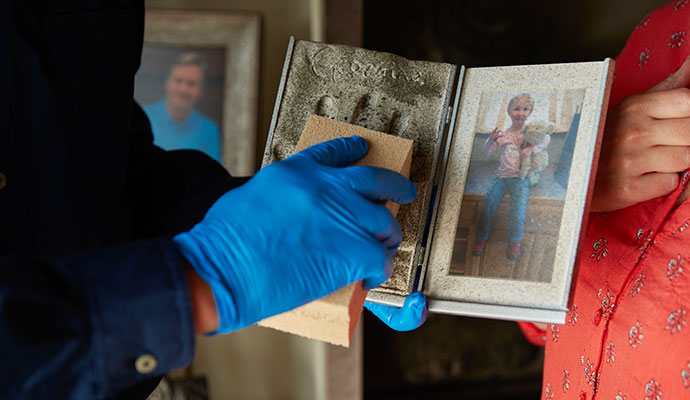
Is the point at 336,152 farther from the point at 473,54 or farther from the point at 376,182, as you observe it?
the point at 473,54

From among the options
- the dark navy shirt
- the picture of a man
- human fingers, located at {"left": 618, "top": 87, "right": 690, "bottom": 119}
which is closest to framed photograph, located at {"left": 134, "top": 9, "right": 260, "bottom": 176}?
the picture of a man

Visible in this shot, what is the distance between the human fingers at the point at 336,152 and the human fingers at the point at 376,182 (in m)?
0.05

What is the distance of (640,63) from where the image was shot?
1.06m

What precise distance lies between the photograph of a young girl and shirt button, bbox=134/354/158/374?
482 millimetres

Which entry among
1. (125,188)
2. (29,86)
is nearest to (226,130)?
(125,188)

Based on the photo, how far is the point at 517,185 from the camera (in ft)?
2.85

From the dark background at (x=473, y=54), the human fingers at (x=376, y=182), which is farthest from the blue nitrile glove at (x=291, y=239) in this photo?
the dark background at (x=473, y=54)

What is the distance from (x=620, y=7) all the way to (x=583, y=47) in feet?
Result: 0.78

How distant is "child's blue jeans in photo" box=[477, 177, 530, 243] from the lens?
0.86 meters

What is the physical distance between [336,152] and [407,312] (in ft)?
0.99

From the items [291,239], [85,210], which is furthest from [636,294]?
[85,210]

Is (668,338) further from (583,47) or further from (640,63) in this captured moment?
(583,47)

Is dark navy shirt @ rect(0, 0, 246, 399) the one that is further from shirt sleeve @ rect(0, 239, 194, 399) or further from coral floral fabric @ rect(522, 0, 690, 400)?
coral floral fabric @ rect(522, 0, 690, 400)

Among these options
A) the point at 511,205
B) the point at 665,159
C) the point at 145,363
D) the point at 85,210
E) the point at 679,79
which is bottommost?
the point at 145,363
